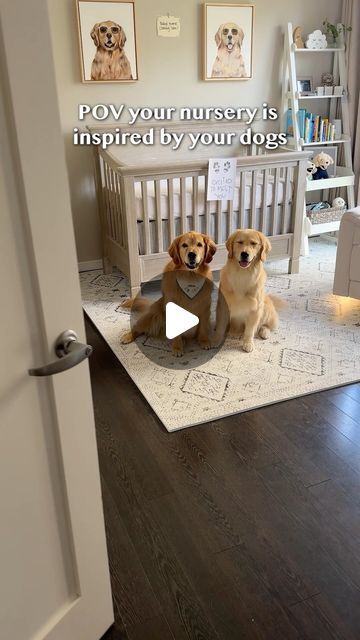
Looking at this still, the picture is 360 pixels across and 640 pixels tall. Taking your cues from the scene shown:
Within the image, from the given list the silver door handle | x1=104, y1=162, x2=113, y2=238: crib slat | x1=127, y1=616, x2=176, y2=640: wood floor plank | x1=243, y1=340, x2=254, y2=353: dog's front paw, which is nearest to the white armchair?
x1=243, y1=340, x2=254, y2=353: dog's front paw

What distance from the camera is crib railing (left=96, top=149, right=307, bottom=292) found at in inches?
127

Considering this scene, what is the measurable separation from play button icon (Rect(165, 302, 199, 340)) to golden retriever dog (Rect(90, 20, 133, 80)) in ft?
6.06

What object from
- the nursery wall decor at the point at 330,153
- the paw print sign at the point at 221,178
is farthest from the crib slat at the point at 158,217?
the nursery wall decor at the point at 330,153

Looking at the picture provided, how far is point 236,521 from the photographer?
67.5 inches

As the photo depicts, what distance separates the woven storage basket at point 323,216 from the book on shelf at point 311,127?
58 cm

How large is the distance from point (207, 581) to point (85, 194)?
300cm

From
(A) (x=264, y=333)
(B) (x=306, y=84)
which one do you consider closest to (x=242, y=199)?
(A) (x=264, y=333)

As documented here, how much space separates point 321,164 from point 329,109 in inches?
25.9

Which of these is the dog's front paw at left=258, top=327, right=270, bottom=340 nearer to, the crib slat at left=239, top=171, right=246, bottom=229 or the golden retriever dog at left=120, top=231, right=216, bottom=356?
the golden retriever dog at left=120, top=231, right=216, bottom=356

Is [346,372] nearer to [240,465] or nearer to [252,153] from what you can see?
[240,465]

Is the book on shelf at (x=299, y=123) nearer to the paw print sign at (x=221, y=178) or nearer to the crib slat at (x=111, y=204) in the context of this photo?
the paw print sign at (x=221, y=178)

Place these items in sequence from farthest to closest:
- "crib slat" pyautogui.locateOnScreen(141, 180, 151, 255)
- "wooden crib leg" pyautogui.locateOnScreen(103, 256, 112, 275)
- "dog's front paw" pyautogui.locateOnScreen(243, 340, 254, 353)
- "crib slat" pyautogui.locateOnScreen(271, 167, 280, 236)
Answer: "wooden crib leg" pyautogui.locateOnScreen(103, 256, 112, 275), "crib slat" pyautogui.locateOnScreen(271, 167, 280, 236), "crib slat" pyautogui.locateOnScreen(141, 180, 151, 255), "dog's front paw" pyautogui.locateOnScreen(243, 340, 254, 353)

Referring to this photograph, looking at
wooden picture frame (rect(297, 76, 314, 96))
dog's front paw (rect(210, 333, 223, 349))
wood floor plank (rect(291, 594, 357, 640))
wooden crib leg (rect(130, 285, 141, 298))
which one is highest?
wooden picture frame (rect(297, 76, 314, 96))

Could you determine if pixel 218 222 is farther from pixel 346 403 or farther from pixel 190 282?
pixel 346 403
